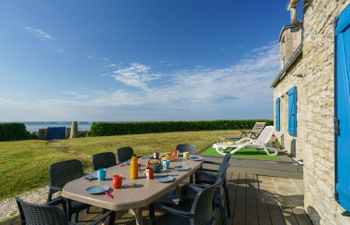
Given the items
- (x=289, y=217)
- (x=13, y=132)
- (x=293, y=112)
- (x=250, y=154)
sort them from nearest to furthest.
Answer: (x=289, y=217) → (x=293, y=112) → (x=250, y=154) → (x=13, y=132)

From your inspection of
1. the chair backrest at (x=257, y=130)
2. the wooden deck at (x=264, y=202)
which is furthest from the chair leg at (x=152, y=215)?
the chair backrest at (x=257, y=130)

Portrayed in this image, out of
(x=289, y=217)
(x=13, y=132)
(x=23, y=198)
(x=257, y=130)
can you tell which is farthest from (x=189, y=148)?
(x=13, y=132)

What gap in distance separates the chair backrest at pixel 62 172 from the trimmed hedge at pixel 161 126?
51.7ft

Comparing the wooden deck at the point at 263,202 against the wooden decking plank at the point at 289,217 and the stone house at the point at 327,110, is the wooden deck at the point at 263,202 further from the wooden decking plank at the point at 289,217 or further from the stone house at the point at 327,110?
the stone house at the point at 327,110

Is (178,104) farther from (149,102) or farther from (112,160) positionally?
(112,160)

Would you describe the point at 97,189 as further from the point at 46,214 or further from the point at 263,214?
the point at 263,214

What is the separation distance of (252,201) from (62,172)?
3281 mm

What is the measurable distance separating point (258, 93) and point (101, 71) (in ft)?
48.6

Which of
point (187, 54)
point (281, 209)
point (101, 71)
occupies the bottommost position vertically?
point (281, 209)

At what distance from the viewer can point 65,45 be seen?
1074cm

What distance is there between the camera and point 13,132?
14.8m

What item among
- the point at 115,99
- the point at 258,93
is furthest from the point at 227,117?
the point at 115,99

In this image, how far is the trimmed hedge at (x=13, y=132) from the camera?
14.3 m

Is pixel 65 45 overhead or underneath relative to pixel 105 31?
underneath
